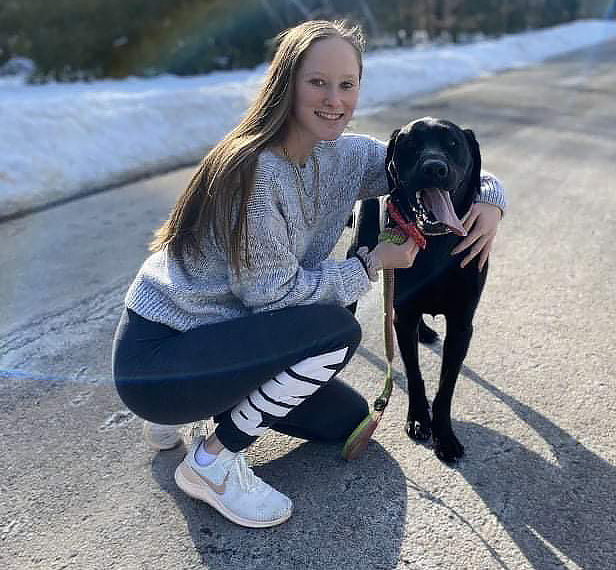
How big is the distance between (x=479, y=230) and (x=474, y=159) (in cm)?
26

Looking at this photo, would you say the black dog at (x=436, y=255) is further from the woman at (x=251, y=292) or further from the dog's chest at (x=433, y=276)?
the woman at (x=251, y=292)

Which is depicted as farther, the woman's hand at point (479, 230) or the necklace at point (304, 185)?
the woman's hand at point (479, 230)

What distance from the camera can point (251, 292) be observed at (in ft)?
6.98

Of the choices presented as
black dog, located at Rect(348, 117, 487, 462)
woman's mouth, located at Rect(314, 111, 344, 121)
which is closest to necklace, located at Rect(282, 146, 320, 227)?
woman's mouth, located at Rect(314, 111, 344, 121)

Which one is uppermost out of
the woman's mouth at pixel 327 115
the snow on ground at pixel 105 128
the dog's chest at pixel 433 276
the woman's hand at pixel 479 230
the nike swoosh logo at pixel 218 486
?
the woman's mouth at pixel 327 115

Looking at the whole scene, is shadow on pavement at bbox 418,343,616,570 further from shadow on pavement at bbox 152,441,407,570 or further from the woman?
the woman

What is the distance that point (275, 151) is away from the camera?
2.16 metres

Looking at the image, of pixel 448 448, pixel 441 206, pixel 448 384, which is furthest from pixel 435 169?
pixel 448 448

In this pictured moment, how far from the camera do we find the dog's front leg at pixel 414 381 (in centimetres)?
256

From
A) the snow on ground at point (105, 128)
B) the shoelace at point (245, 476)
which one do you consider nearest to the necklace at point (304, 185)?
the shoelace at point (245, 476)

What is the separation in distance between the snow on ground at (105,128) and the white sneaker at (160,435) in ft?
11.9

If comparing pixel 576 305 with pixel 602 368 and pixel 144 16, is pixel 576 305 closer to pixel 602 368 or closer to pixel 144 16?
pixel 602 368

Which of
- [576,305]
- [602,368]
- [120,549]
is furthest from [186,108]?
[120,549]

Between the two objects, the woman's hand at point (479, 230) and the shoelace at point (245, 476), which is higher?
the woman's hand at point (479, 230)
